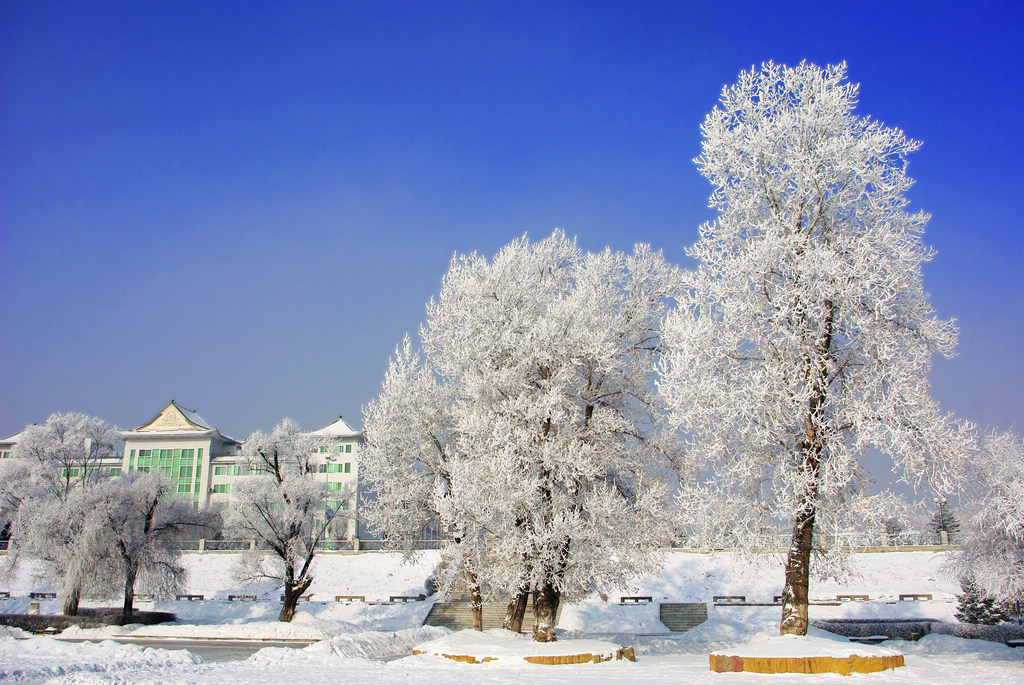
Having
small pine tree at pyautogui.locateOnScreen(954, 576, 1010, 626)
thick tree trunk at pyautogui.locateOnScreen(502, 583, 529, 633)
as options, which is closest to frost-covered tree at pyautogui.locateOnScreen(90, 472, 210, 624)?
thick tree trunk at pyautogui.locateOnScreen(502, 583, 529, 633)

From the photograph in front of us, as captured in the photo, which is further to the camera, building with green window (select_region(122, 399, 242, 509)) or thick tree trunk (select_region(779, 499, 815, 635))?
building with green window (select_region(122, 399, 242, 509))

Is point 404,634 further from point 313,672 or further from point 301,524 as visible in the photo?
point 301,524

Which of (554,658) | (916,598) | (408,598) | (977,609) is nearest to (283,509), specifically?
(408,598)

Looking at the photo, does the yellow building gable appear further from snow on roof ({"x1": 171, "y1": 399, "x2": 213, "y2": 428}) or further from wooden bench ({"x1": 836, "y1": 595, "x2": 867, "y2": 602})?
wooden bench ({"x1": 836, "y1": 595, "x2": 867, "y2": 602})

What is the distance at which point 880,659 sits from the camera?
11.4m

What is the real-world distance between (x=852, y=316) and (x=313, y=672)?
1171cm

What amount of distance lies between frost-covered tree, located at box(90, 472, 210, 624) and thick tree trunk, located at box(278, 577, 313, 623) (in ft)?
17.5

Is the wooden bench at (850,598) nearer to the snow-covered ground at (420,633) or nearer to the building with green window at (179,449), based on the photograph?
the snow-covered ground at (420,633)

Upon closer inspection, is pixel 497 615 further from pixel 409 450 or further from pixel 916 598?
pixel 916 598

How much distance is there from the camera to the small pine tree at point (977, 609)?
27.2 metres

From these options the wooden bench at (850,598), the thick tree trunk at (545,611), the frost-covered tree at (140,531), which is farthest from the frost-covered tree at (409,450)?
the wooden bench at (850,598)

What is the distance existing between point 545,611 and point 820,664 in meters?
7.85

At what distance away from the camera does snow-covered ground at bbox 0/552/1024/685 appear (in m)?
12.1

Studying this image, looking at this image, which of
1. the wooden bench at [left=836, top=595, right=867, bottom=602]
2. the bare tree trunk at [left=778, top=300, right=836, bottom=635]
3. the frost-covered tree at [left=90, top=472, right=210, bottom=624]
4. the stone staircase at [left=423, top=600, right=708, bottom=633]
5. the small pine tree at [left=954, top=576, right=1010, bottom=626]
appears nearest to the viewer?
the bare tree trunk at [left=778, top=300, right=836, bottom=635]
